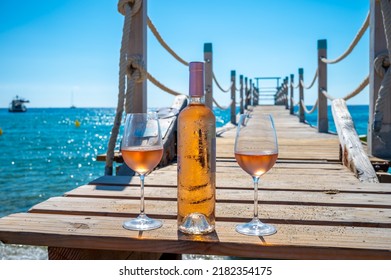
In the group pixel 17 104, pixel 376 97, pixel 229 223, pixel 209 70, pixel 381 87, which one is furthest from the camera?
pixel 17 104

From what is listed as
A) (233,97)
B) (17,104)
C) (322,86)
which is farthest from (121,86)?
(17,104)

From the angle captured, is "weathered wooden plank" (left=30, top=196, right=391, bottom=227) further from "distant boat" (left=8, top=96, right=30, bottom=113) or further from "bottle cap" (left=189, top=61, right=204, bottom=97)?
"distant boat" (left=8, top=96, right=30, bottom=113)

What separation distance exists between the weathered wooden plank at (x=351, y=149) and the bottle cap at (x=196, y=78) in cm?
140

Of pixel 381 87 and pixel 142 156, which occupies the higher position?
pixel 381 87

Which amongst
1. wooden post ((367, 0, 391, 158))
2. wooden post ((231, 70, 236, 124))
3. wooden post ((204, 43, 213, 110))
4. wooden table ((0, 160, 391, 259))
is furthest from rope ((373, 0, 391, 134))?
wooden post ((231, 70, 236, 124))

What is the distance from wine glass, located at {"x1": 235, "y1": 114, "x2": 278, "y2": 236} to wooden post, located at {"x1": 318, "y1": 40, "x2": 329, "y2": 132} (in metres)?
4.69

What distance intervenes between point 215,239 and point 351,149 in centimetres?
170

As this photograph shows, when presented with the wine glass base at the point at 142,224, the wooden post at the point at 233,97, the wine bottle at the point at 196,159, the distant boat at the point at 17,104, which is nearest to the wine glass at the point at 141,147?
the wine glass base at the point at 142,224

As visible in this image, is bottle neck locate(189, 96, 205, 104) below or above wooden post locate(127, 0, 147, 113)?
below

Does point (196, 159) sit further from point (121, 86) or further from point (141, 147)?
point (121, 86)

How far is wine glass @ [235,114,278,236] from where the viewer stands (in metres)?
1.08

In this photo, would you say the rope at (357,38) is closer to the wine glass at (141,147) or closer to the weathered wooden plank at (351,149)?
the weathered wooden plank at (351,149)

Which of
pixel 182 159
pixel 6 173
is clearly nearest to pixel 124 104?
pixel 182 159

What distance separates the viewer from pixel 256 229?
113 centimetres
